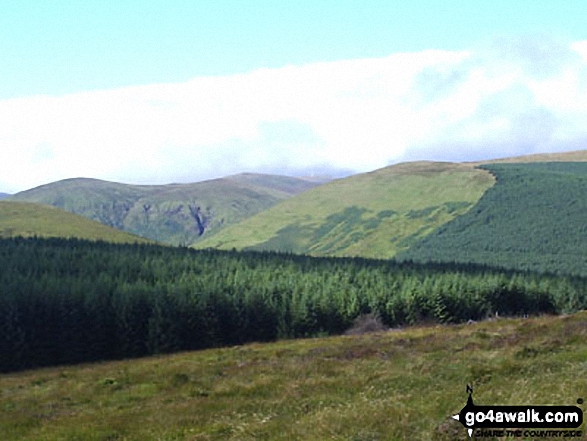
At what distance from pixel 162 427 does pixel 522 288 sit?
11526cm

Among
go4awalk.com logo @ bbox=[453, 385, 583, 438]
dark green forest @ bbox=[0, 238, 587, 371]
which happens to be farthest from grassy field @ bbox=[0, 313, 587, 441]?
dark green forest @ bbox=[0, 238, 587, 371]

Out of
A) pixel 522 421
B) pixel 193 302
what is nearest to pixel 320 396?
pixel 522 421

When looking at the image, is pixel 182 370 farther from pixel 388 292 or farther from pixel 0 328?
pixel 388 292

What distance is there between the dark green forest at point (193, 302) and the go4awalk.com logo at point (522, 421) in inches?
3108

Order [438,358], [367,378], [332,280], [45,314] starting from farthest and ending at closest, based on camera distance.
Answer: [332,280] < [45,314] < [438,358] < [367,378]

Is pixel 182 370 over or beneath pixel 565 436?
beneath

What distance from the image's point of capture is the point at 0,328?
269ft

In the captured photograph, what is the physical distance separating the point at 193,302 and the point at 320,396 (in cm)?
7367

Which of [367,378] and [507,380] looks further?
[367,378]

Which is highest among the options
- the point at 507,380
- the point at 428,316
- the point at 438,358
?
the point at 507,380

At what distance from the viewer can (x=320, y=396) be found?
24.6 meters

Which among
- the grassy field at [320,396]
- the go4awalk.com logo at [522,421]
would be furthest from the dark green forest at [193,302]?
the go4awalk.com logo at [522,421]

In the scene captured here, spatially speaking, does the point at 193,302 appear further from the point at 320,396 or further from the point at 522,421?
the point at 522,421

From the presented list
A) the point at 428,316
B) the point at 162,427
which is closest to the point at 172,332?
the point at 428,316
